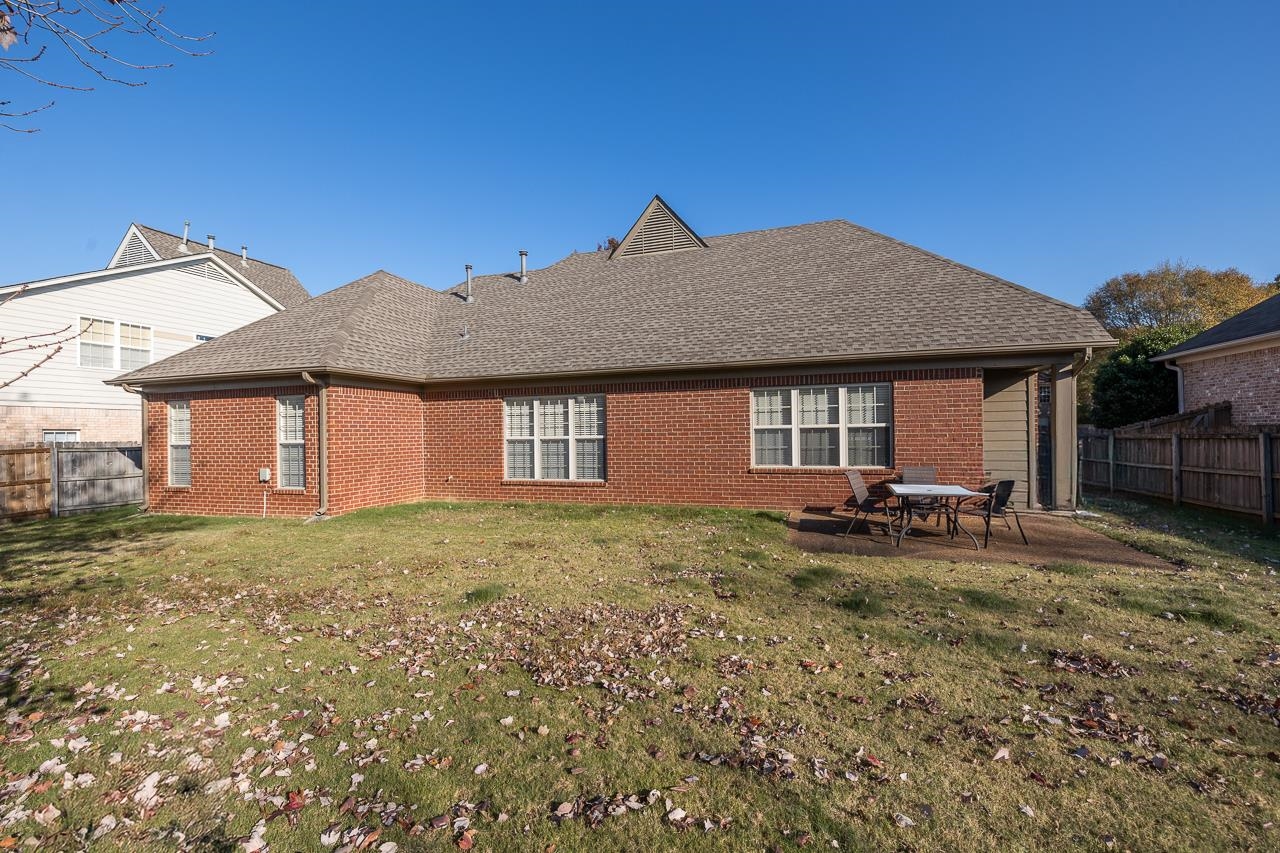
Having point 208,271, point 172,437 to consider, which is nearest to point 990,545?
point 172,437

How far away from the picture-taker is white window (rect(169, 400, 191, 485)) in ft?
42.6

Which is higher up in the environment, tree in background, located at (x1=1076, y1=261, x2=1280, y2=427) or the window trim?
tree in background, located at (x1=1076, y1=261, x2=1280, y2=427)

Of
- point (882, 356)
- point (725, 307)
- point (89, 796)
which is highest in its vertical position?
point (725, 307)

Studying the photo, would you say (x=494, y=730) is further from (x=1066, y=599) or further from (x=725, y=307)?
(x=725, y=307)

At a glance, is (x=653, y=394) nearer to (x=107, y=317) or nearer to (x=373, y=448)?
(x=373, y=448)

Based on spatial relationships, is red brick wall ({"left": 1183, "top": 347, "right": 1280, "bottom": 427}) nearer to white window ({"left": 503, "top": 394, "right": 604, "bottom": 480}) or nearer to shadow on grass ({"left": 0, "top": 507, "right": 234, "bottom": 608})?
white window ({"left": 503, "top": 394, "right": 604, "bottom": 480})

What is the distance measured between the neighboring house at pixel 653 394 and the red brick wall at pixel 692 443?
4cm

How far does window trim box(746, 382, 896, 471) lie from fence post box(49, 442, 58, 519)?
15068 millimetres

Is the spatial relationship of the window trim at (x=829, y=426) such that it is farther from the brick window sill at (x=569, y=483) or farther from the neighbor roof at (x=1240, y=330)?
the neighbor roof at (x=1240, y=330)

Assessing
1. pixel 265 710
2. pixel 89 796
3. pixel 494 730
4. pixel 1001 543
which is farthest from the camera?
pixel 1001 543

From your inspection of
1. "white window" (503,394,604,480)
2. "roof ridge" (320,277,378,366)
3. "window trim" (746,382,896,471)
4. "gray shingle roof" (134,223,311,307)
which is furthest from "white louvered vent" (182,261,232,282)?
"window trim" (746,382,896,471)

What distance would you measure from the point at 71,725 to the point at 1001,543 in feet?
34.0

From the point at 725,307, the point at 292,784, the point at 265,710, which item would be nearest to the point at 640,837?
the point at 292,784

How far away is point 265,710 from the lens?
4.00m
